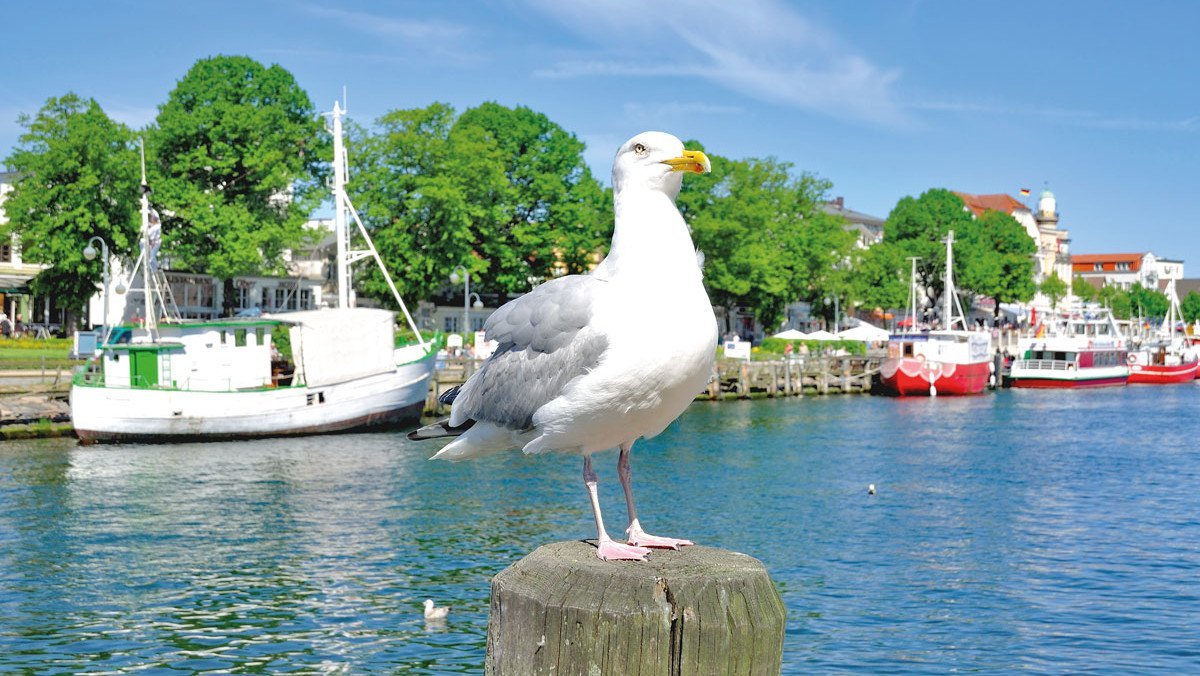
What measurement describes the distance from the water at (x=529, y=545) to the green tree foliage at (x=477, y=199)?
22.2m

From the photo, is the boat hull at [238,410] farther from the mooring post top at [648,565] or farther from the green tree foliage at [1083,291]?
the green tree foliage at [1083,291]

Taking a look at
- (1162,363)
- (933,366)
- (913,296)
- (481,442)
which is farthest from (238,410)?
(1162,363)

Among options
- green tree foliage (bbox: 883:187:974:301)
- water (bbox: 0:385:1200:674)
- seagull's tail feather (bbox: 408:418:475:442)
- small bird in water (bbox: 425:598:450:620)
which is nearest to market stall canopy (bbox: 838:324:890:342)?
green tree foliage (bbox: 883:187:974:301)

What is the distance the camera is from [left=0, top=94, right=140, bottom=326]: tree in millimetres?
53219

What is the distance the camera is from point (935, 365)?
6488cm

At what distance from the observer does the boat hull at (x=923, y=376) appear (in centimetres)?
6456

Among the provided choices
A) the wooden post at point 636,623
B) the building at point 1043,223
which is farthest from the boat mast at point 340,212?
the building at point 1043,223

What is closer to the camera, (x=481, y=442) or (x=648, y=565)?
(x=648, y=565)

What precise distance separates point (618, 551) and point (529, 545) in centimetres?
1702

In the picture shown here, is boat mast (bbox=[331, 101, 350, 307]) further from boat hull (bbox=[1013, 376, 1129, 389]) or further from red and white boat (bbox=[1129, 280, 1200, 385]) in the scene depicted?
red and white boat (bbox=[1129, 280, 1200, 385])

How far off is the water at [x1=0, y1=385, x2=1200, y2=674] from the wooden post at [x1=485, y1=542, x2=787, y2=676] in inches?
433

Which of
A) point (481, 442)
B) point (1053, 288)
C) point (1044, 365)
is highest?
point (1053, 288)

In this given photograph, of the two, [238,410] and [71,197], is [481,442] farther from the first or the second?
[71,197]

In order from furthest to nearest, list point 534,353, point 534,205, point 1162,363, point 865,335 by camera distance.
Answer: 1. point 1162,363
2. point 865,335
3. point 534,205
4. point 534,353
